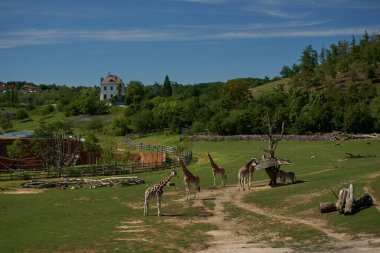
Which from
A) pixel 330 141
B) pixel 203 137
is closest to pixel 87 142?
pixel 203 137

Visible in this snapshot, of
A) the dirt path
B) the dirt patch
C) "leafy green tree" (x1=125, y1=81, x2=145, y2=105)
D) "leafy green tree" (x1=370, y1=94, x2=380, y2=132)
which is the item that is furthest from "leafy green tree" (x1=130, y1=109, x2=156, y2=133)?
the dirt path

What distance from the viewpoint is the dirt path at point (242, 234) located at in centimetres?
2045

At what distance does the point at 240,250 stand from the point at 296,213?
26.5 feet

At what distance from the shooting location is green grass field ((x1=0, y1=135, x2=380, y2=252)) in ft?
73.7

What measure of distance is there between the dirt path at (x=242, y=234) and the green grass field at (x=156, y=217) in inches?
16.1

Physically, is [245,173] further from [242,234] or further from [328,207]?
[242,234]

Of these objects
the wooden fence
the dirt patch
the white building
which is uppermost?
the white building

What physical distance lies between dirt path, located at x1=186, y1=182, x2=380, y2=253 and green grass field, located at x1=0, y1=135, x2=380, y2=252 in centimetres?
41

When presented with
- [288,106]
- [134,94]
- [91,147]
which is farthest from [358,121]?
[134,94]

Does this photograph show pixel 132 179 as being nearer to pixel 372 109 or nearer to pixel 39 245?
pixel 39 245

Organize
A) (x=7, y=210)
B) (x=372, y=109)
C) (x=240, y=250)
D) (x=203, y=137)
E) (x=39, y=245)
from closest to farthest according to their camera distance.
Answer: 1. (x=240, y=250)
2. (x=39, y=245)
3. (x=7, y=210)
4. (x=372, y=109)
5. (x=203, y=137)

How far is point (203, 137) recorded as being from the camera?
8962 centimetres

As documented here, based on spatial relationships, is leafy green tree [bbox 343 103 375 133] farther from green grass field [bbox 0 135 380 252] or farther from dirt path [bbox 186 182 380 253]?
dirt path [bbox 186 182 380 253]

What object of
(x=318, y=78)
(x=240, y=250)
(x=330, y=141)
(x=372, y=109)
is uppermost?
(x=318, y=78)
